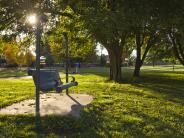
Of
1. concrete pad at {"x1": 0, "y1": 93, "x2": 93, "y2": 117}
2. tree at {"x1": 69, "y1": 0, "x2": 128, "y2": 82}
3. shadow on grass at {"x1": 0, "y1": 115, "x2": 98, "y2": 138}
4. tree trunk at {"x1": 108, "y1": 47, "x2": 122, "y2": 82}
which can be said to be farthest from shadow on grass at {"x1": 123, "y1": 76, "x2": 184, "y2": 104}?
shadow on grass at {"x1": 0, "y1": 115, "x2": 98, "y2": 138}

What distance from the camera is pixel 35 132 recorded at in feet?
23.6

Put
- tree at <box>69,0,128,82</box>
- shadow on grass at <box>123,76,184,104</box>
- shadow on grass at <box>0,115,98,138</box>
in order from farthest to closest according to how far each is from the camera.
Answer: shadow on grass at <box>123,76,184,104</box>, tree at <box>69,0,128,82</box>, shadow on grass at <box>0,115,98,138</box>

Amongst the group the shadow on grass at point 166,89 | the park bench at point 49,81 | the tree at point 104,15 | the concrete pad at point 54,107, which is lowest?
the shadow on grass at point 166,89

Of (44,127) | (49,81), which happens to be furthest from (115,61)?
(44,127)

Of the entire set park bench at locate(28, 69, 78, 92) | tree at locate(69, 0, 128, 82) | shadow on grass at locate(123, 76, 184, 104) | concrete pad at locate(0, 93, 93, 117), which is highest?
tree at locate(69, 0, 128, 82)

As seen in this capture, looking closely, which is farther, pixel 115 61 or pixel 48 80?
pixel 115 61

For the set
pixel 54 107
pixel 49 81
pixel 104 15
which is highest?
pixel 104 15

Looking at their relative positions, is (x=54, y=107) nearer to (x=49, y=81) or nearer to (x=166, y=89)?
(x=49, y=81)

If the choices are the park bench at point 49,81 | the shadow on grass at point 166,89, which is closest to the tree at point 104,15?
the park bench at point 49,81

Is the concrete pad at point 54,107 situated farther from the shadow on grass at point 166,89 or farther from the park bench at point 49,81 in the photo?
the shadow on grass at point 166,89

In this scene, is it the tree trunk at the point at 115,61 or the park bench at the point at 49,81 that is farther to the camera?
the tree trunk at the point at 115,61

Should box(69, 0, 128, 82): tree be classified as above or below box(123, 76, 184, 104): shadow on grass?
above

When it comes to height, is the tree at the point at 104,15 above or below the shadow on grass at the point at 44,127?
above

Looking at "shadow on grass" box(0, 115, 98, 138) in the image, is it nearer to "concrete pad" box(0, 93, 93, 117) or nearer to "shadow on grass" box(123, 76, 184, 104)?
"concrete pad" box(0, 93, 93, 117)
